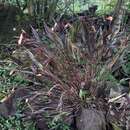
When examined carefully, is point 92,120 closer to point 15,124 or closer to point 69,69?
point 69,69

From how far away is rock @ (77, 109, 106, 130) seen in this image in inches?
167

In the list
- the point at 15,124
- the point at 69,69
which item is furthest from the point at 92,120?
the point at 15,124

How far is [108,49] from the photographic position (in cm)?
461

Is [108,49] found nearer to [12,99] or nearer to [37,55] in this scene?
[37,55]

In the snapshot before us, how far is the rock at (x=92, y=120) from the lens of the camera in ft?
13.9

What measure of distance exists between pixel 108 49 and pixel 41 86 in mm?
826

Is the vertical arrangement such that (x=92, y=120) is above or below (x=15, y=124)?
above

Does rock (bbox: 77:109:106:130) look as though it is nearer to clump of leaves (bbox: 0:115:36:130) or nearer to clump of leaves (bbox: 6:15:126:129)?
clump of leaves (bbox: 6:15:126:129)

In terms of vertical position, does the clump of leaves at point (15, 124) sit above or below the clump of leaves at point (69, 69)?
below

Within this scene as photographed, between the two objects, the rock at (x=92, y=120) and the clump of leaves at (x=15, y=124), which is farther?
the clump of leaves at (x=15, y=124)

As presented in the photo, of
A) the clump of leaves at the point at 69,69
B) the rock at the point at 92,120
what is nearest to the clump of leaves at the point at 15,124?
the clump of leaves at the point at 69,69

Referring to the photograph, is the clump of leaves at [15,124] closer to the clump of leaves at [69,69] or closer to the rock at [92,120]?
the clump of leaves at [69,69]

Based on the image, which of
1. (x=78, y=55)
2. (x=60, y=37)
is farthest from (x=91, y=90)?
(x=60, y=37)

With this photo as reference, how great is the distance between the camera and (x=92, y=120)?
4.25 m
